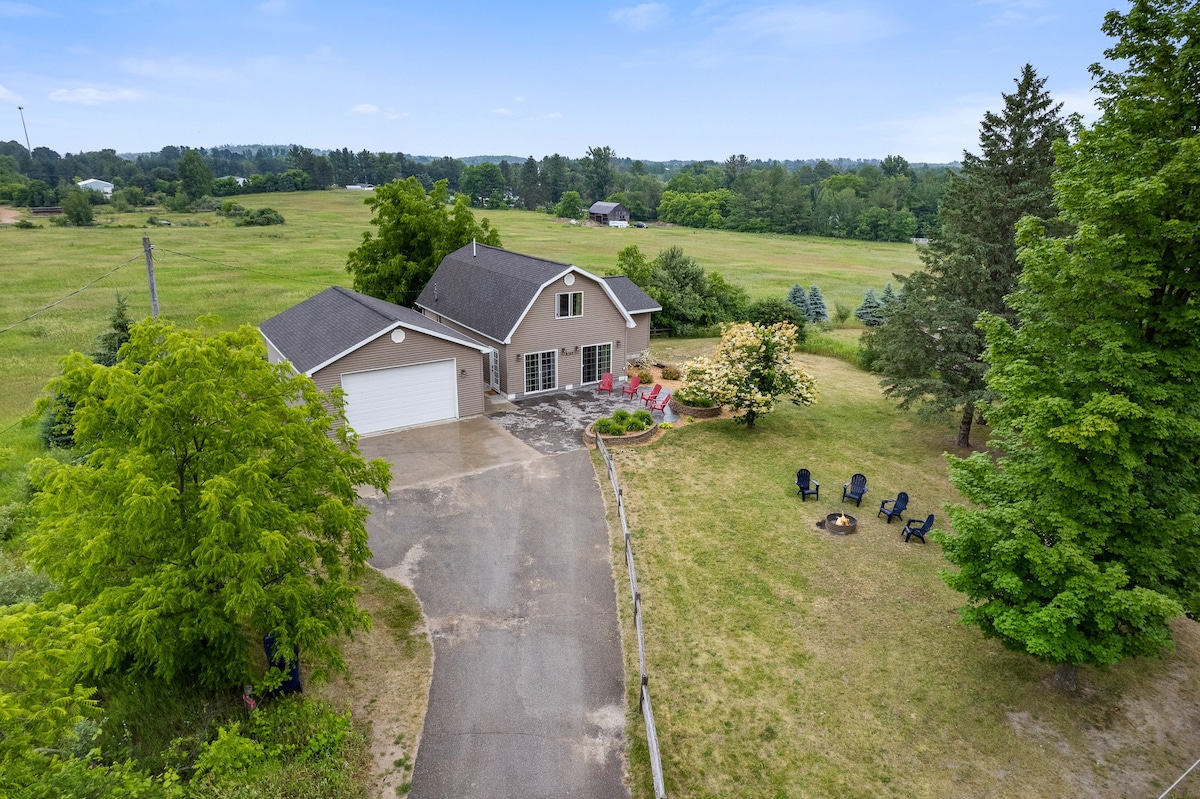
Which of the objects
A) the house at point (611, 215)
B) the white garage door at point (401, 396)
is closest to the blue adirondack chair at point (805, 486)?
the white garage door at point (401, 396)

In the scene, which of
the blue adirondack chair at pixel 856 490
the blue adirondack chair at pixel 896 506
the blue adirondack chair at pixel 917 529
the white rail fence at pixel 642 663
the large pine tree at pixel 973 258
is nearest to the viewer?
the white rail fence at pixel 642 663

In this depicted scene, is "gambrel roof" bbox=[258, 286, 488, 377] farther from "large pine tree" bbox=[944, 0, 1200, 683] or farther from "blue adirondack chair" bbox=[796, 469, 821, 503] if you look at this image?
"large pine tree" bbox=[944, 0, 1200, 683]

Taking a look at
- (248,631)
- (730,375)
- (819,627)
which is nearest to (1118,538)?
(819,627)

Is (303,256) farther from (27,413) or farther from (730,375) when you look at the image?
(730,375)

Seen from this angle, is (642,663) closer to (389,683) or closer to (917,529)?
(389,683)

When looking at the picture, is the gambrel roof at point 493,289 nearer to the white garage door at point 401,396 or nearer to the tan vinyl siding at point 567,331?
the tan vinyl siding at point 567,331

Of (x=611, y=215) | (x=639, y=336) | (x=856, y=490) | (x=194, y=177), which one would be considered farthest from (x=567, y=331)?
(x=194, y=177)

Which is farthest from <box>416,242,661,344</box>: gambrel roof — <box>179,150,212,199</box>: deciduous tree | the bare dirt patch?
<box>179,150,212,199</box>: deciduous tree
